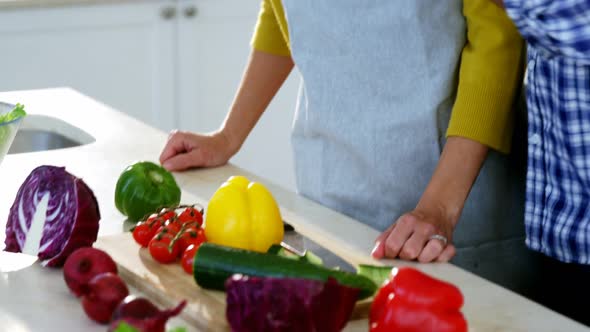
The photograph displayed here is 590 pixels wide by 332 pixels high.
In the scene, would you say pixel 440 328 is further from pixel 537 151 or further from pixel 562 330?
pixel 537 151

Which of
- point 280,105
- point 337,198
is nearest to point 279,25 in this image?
point 337,198

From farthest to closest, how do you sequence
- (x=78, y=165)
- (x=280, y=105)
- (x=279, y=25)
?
(x=280, y=105) < (x=279, y=25) < (x=78, y=165)

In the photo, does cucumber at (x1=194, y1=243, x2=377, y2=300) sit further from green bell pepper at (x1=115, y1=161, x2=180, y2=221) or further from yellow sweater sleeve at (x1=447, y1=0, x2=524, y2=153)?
yellow sweater sleeve at (x1=447, y1=0, x2=524, y2=153)

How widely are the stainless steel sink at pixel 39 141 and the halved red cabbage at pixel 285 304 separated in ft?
3.65

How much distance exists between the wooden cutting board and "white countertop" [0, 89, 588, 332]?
8 cm

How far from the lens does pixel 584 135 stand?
5.00 ft

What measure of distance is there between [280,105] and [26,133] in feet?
7.03

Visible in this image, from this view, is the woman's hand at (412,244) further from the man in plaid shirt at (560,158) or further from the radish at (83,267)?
the radish at (83,267)

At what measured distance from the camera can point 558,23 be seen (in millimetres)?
1301

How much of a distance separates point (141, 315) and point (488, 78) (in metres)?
0.81

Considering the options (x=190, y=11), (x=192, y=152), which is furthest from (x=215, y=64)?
(x=192, y=152)

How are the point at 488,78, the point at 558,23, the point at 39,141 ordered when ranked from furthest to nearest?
1. the point at 39,141
2. the point at 488,78
3. the point at 558,23

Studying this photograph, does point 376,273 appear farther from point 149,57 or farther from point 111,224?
point 149,57

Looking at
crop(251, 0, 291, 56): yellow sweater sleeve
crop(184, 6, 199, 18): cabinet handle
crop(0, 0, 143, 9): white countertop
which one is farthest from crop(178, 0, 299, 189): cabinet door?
crop(251, 0, 291, 56): yellow sweater sleeve
